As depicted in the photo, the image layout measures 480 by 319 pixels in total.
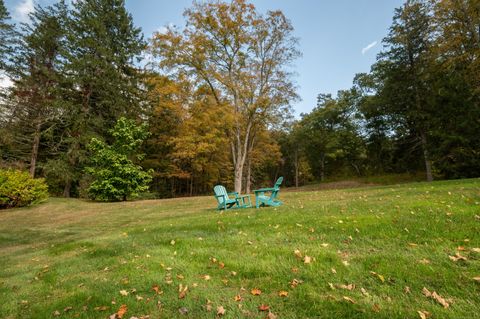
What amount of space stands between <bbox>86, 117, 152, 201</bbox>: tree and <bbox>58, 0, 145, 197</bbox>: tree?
4.09 metres

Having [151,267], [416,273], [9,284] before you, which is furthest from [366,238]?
[9,284]

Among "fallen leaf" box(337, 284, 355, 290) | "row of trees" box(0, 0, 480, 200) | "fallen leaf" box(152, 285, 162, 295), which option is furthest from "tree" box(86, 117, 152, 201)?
"fallen leaf" box(337, 284, 355, 290)

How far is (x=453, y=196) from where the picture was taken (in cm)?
656

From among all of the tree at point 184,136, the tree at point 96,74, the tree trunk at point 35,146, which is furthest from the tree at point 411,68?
the tree trunk at point 35,146

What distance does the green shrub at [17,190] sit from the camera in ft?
44.3

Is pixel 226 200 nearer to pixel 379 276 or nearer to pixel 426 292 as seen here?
pixel 379 276

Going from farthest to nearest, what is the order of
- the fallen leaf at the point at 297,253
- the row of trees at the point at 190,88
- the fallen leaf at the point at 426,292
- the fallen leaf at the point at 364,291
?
the row of trees at the point at 190,88, the fallen leaf at the point at 297,253, the fallen leaf at the point at 364,291, the fallen leaf at the point at 426,292

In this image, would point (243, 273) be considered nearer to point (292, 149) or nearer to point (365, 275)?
point (365, 275)

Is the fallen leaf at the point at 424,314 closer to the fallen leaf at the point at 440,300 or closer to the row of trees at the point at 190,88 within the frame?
the fallen leaf at the point at 440,300

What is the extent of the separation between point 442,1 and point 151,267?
61.2 ft

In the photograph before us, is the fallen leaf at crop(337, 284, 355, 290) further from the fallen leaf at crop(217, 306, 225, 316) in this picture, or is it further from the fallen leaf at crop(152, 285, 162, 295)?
the fallen leaf at crop(152, 285, 162, 295)

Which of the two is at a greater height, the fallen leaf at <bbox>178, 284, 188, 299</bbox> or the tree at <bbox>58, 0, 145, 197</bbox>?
the tree at <bbox>58, 0, 145, 197</bbox>

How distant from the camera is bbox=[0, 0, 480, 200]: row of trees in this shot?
1587 cm

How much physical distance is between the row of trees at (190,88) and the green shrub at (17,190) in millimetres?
3207
